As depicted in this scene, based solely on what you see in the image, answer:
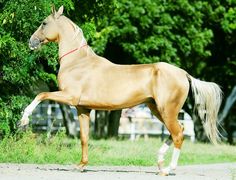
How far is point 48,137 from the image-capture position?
17859mm

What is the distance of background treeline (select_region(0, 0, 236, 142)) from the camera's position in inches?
699

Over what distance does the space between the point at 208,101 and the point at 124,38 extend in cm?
1409

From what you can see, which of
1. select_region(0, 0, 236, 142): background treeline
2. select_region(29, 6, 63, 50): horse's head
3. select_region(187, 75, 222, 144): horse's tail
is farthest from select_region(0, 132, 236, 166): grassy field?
select_region(29, 6, 63, 50): horse's head

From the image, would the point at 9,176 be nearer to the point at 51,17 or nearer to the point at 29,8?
the point at 51,17

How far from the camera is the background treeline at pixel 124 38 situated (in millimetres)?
17766

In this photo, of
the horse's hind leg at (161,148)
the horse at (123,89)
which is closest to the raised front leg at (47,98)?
the horse at (123,89)

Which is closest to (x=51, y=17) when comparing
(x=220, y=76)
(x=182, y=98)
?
(x=182, y=98)

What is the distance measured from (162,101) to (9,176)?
3.17 m

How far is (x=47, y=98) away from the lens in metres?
12.7

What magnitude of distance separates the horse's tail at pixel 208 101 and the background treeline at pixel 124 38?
17.1ft

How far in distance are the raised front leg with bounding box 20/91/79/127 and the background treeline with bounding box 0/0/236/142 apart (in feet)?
15.8

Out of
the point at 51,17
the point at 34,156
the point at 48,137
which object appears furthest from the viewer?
the point at 48,137

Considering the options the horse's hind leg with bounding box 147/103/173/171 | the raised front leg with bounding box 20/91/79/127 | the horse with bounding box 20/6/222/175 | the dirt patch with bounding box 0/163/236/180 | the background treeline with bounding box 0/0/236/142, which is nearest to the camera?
the dirt patch with bounding box 0/163/236/180

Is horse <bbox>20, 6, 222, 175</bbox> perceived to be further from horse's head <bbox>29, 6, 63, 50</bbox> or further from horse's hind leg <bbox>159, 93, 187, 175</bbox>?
horse's head <bbox>29, 6, 63, 50</bbox>
